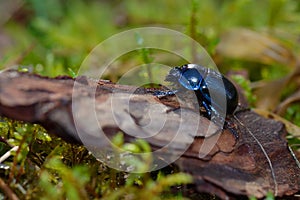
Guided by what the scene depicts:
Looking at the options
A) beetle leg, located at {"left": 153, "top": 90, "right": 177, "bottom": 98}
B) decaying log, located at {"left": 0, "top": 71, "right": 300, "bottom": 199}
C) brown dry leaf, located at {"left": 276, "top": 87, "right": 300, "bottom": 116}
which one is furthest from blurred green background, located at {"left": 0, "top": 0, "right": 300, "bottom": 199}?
beetle leg, located at {"left": 153, "top": 90, "right": 177, "bottom": 98}

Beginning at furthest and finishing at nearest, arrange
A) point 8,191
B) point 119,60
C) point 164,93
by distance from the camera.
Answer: point 119,60
point 164,93
point 8,191

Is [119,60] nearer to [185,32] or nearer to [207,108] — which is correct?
[185,32]

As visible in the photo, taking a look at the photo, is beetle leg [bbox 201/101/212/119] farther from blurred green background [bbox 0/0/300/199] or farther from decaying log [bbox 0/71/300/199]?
blurred green background [bbox 0/0/300/199]

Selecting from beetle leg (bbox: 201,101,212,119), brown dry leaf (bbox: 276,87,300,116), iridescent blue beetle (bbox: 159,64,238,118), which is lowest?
Result: brown dry leaf (bbox: 276,87,300,116)

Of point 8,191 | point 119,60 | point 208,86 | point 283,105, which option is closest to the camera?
point 8,191

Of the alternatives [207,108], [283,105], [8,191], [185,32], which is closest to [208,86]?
[207,108]

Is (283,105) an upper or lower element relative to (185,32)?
lower

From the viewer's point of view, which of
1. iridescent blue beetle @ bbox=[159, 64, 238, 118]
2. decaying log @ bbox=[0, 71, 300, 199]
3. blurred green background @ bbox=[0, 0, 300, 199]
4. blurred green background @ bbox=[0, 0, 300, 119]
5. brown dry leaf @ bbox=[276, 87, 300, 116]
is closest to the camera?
decaying log @ bbox=[0, 71, 300, 199]

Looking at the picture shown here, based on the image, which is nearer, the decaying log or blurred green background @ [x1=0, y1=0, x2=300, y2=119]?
the decaying log
